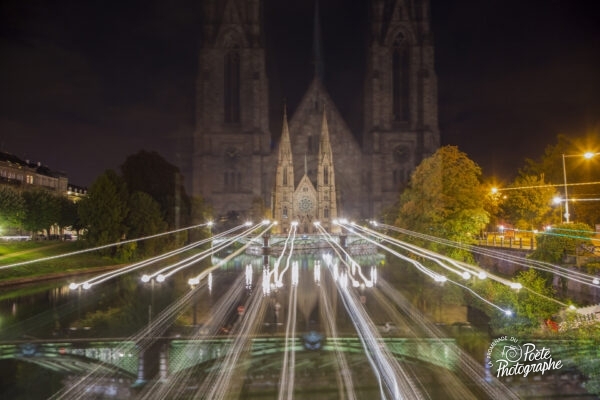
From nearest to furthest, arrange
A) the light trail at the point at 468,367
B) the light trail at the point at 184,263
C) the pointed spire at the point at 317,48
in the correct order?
1. the light trail at the point at 468,367
2. the light trail at the point at 184,263
3. the pointed spire at the point at 317,48

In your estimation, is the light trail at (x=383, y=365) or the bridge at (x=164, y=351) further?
the bridge at (x=164, y=351)

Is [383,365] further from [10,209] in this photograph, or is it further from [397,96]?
[397,96]

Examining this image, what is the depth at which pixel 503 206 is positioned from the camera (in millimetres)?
47750

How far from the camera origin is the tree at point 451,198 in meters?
34.1

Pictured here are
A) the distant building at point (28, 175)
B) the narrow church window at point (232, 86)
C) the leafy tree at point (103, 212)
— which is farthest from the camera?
the narrow church window at point (232, 86)

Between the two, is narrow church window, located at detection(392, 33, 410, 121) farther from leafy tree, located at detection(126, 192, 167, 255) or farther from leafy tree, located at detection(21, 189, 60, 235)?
leafy tree, located at detection(21, 189, 60, 235)

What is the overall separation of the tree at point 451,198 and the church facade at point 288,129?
3066 cm

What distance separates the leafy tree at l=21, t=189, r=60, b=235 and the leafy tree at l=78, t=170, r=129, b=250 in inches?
304

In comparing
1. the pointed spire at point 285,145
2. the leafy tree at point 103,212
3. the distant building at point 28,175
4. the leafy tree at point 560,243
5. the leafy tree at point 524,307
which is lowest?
the leafy tree at point 524,307

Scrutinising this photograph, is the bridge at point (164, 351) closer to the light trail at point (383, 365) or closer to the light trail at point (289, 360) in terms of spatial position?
the light trail at point (289, 360)

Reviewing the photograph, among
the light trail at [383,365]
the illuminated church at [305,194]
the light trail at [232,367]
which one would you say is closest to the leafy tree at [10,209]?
the illuminated church at [305,194]

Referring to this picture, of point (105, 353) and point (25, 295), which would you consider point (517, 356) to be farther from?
point (25, 295)

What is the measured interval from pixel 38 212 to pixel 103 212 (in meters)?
10.8

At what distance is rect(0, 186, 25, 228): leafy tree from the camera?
45.7 m
